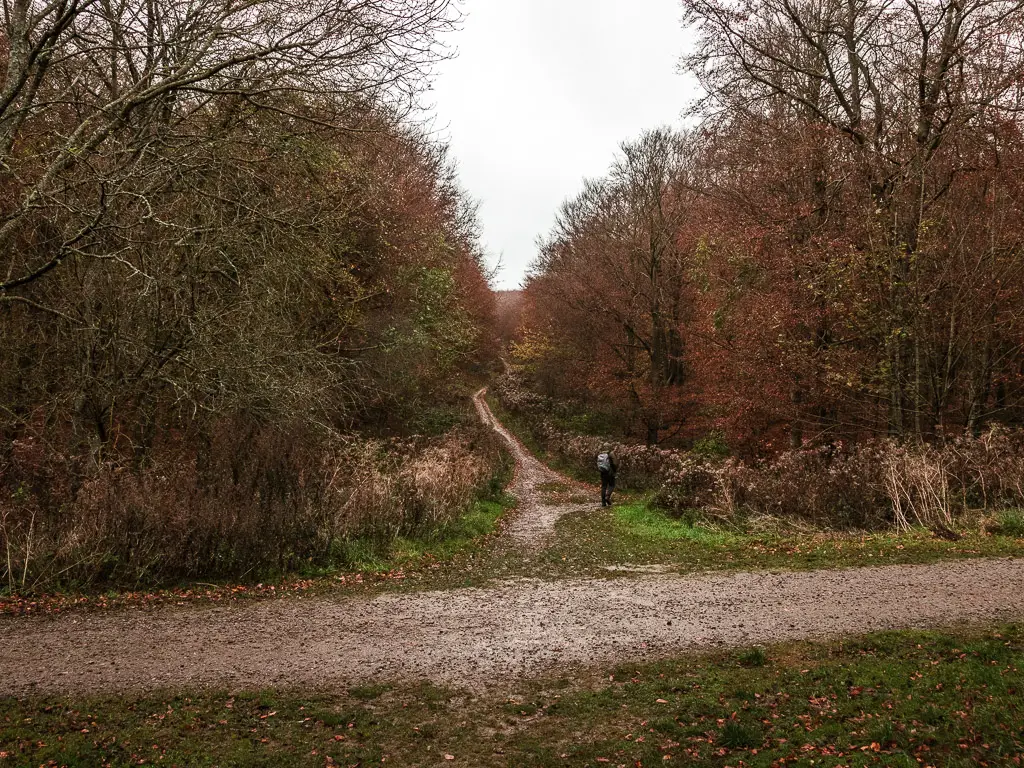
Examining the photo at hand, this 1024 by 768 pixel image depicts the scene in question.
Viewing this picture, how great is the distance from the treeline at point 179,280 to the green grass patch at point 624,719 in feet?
13.0

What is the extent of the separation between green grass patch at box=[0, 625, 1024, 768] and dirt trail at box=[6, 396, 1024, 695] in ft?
1.40

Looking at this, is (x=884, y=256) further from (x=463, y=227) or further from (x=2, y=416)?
(x=463, y=227)

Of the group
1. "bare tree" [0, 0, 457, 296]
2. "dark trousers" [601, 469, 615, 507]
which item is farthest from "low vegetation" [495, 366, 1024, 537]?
"bare tree" [0, 0, 457, 296]

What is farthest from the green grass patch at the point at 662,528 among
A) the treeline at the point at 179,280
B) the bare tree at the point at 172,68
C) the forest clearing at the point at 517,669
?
the bare tree at the point at 172,68

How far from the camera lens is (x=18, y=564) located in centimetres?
794

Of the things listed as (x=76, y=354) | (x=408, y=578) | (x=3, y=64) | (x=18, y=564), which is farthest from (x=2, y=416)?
(x=408, y=578)

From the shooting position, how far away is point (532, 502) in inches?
730

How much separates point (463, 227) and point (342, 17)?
1067 inches

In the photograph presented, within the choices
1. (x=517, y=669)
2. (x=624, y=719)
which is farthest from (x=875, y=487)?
(x=624, y=719)

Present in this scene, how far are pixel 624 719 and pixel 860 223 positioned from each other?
12726 mm

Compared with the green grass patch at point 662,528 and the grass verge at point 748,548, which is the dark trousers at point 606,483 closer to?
the green grass patch at point 662,528

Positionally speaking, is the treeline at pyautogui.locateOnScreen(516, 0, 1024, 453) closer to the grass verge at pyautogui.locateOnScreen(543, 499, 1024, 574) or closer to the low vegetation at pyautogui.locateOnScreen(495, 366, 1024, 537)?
the low vegetation at pyautogui.locateOnScreen(495, 366, 1024, 537)

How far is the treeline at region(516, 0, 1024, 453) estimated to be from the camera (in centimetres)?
1283

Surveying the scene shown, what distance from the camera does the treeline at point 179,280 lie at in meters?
7.18
